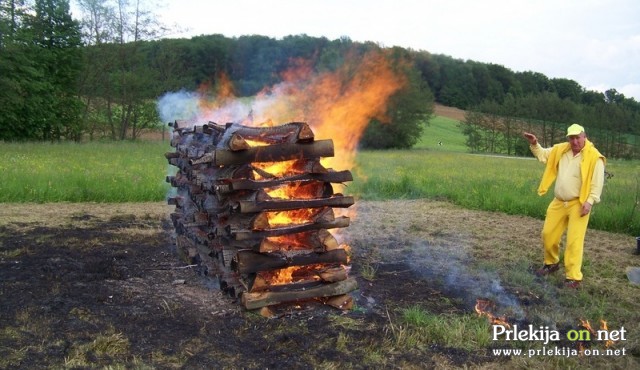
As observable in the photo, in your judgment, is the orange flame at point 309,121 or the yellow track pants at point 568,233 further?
the yellow track pants at point 568,233

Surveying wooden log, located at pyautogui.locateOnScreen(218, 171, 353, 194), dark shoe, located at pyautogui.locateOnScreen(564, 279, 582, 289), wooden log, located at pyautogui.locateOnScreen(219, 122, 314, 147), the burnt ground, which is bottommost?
the burnt ground

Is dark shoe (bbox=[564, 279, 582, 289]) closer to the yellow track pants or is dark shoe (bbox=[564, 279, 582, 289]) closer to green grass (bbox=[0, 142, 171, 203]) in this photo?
the yellow track pants

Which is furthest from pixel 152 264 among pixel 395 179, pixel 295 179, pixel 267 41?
pixel 267 41

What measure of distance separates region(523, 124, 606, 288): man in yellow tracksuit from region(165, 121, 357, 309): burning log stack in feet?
11.0

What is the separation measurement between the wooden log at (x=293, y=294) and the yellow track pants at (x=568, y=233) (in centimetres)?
328

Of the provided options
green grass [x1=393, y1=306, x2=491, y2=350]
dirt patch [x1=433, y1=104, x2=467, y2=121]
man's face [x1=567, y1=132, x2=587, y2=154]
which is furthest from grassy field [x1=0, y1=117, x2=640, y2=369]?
dirt patch [x1=433, y1=104, x2=467, y2=121]

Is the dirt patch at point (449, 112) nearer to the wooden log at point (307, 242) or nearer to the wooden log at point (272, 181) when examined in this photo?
the wooden log at point (272, 181)

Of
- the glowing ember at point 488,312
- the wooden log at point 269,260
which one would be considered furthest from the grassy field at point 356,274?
the wooden log at point 269,260

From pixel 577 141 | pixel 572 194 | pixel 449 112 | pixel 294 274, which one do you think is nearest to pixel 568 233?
pixel 572 194

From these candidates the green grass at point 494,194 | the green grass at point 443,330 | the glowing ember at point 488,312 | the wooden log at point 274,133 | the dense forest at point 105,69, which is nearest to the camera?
the green grass at point 443,330

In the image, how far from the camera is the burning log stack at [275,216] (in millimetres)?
5902

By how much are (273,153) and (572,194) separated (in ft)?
14.6

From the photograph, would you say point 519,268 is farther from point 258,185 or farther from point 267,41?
point 267,41

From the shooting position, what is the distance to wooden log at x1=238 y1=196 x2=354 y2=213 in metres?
5.81
